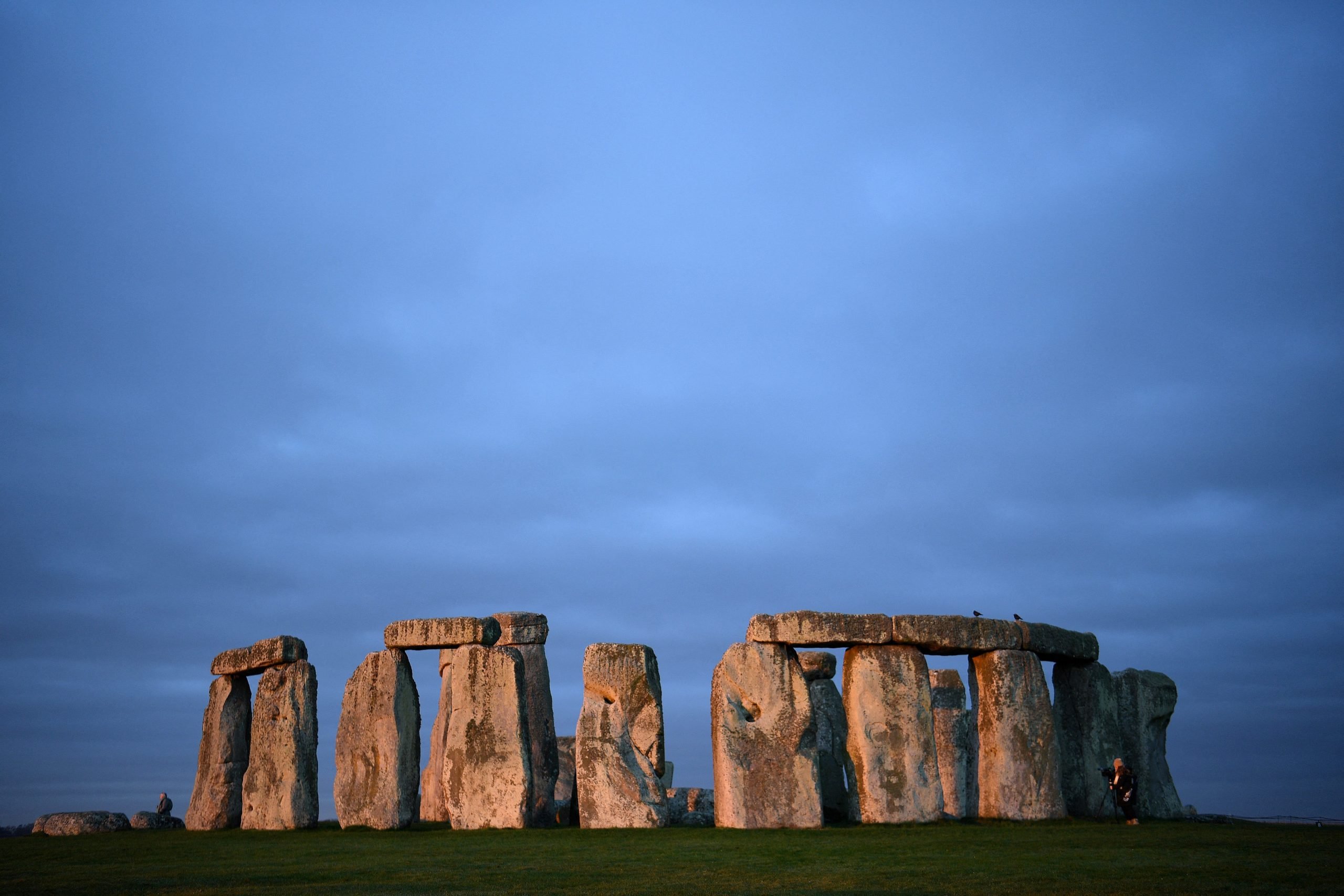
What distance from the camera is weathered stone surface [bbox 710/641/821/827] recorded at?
15930 millimetres

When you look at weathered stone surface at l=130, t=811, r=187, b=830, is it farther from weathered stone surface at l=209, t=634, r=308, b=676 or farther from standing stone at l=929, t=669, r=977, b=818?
standing stone at l=929, t=669, r=977, b=818

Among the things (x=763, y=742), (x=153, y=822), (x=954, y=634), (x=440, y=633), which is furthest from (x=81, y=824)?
(x=954, y=634)

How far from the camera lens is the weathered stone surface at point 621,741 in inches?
641

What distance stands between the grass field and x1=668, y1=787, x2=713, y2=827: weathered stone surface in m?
2.23

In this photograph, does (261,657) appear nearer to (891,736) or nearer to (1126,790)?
(891,736)

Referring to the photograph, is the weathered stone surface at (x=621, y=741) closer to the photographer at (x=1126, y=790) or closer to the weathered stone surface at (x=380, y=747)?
the weathered stone surface at (x=380, y=747)

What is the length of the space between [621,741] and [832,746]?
4355 millimetres

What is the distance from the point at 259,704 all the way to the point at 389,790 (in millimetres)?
2942

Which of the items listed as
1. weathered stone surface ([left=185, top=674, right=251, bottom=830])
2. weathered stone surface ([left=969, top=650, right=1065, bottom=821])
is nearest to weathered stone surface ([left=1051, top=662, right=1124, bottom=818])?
weathered stone surface ([left=969, top=650, right=1065, bottom=821])

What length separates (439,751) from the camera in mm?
20188

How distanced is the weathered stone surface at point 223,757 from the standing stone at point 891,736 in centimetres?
1003

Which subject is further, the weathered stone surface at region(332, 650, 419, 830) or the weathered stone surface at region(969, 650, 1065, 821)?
the weathered stone surface at region(332, 650, 419, 830)

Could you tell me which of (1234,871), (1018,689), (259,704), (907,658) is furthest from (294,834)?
(1234,871)

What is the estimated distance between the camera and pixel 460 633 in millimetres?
17812
